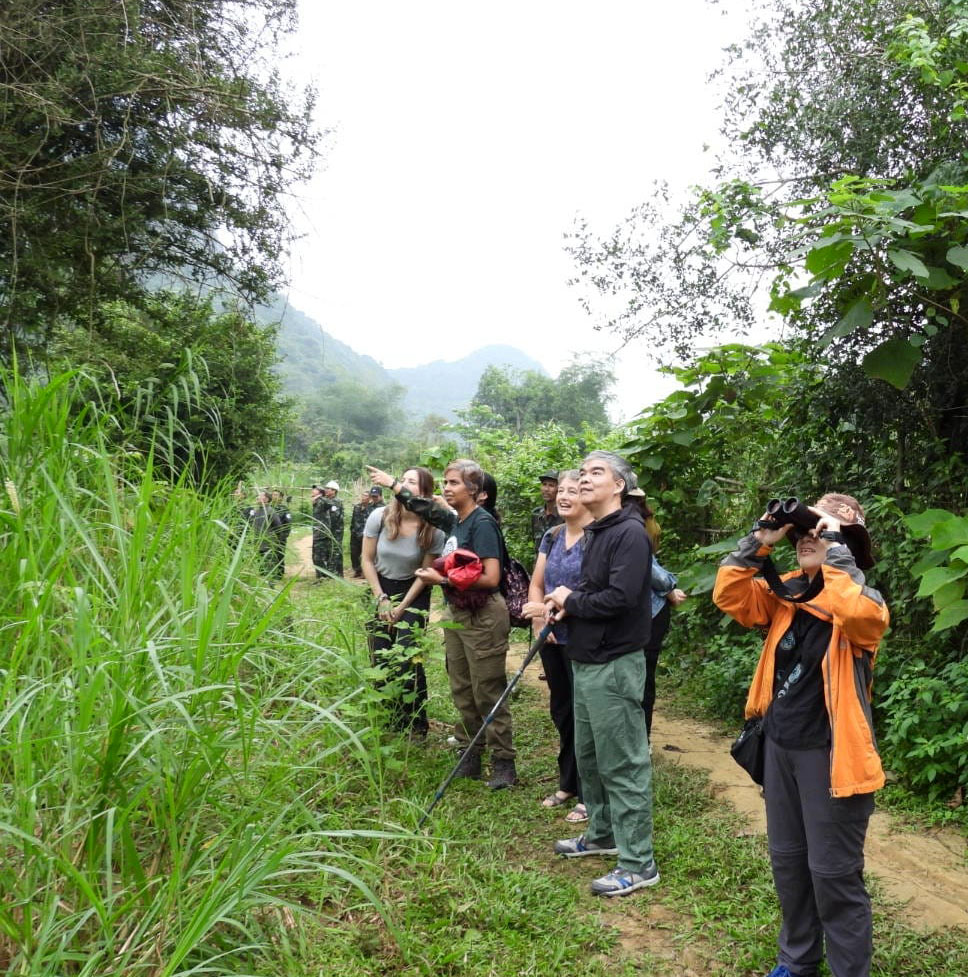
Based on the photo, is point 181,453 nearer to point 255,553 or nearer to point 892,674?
point 255,553

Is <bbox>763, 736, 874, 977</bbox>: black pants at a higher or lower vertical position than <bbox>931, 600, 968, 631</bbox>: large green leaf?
lower

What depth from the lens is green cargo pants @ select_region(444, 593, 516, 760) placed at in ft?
14.4

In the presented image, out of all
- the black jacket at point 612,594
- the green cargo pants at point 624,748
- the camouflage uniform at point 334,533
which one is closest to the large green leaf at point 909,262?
the black jacket at point 612,594

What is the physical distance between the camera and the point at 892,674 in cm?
473

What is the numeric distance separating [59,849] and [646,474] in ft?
17.3

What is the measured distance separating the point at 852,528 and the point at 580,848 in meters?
1.97

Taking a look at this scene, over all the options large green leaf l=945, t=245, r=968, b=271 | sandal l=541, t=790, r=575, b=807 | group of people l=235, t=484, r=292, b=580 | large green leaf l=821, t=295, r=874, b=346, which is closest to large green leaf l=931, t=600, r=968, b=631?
large green leaf l=821, t=295, r=874, b=346

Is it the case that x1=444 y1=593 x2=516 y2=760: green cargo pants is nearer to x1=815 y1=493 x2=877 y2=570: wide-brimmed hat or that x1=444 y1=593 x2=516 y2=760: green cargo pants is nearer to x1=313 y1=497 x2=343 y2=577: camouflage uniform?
x1=815 y1=493 x2=877 y2=570: wide-brimmed hat

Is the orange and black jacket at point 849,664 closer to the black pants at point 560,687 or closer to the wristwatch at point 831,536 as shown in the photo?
the wristwatch at point 831,536

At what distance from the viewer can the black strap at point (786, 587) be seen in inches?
101

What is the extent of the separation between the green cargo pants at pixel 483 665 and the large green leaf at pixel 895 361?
229cm

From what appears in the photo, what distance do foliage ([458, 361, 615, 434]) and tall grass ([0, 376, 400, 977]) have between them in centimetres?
4539

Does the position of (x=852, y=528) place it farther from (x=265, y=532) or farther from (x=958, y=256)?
(x=265, y=532)

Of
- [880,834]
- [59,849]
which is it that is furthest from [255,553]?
[880,834]
